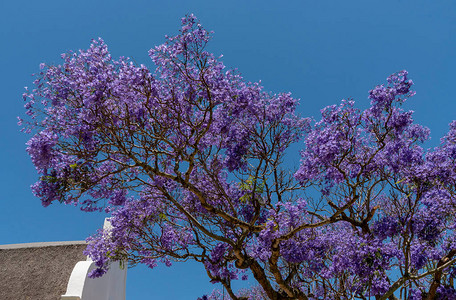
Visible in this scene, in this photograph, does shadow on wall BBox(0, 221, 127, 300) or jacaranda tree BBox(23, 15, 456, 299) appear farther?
shadow on wall BBox(0, 221, 127, 300)

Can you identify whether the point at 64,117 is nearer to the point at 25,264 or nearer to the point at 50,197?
the point at 50,197

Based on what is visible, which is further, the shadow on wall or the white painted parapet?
the shadow on wall

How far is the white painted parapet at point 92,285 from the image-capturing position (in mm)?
10914

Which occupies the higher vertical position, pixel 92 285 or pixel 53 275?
pixel 53 275

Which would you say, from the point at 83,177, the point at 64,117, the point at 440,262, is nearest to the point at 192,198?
the point at 83,177

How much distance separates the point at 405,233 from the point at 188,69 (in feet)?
18.7

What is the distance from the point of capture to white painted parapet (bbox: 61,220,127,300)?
10.9m

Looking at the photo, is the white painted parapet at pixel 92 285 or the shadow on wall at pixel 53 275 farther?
the shadow on wall at pixel 53 275

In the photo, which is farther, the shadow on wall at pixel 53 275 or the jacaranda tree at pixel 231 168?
the shadow on wall at pixel 53 275

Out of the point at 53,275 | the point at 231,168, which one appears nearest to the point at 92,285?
the point at 53,275

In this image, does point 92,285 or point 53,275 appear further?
point 53,275

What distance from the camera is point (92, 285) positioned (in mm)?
11508

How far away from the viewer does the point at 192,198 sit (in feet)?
33.3

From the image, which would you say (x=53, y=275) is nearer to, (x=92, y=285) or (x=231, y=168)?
(x=92, y=285)
